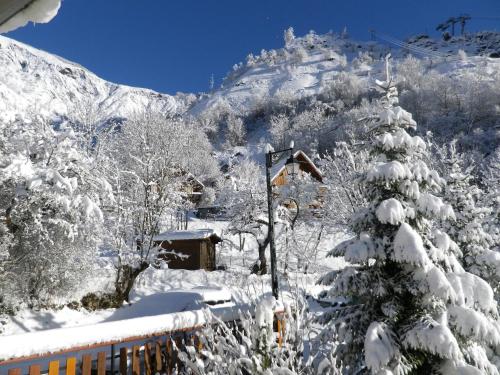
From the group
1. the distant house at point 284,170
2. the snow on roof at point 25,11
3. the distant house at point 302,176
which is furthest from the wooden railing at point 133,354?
the distant house at point 284,170

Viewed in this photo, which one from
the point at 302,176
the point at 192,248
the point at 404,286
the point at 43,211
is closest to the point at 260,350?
the point at 404,286

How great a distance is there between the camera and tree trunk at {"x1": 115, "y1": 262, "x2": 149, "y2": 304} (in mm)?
17609

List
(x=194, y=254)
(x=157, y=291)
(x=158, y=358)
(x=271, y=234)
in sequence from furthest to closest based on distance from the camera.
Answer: (x=194, y=254) → (x=157, y=291) → (x=271, y=234) → (x=158, y=358)

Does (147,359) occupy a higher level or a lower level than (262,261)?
higher

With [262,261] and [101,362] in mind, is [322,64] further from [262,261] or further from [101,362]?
[101,362]

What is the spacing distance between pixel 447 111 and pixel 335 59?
230 feet

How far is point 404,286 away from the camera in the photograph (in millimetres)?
7141

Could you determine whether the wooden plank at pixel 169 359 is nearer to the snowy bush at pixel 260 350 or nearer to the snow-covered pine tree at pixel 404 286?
the snowy bush at pixel 260 350

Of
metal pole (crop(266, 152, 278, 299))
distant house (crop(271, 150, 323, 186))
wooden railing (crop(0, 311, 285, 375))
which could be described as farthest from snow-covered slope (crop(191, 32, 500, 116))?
wooden railing (crop(0, 311, 285, 375))

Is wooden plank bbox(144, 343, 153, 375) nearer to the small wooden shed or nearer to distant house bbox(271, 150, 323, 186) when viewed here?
the small wooden shed

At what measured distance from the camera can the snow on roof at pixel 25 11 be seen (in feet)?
3.33

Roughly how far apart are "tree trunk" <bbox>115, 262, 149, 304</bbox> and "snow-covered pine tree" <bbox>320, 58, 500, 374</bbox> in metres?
11.8

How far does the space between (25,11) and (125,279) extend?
744 inches

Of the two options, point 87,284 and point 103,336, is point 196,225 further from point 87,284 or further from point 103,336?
point 103,336
